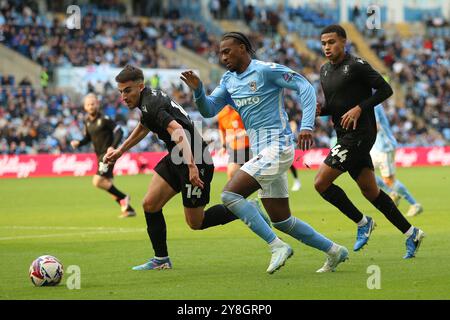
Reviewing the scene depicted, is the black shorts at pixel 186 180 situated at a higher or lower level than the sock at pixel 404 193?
higher

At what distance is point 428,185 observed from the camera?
2762 cm

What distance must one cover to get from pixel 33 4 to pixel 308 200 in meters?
25.1

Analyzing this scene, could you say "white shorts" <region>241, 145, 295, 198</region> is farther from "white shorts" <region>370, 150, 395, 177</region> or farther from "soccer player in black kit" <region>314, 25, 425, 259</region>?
"white shorts" <region>370, 150, 395, 177</region>

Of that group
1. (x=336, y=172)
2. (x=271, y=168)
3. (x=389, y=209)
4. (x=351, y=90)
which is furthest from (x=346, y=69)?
(x=271, y=168)

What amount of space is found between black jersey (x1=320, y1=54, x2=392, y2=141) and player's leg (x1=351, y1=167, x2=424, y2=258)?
0.48m

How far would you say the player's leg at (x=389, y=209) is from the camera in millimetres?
11562

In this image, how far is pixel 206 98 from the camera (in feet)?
34.8

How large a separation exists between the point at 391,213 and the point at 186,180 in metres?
2.51

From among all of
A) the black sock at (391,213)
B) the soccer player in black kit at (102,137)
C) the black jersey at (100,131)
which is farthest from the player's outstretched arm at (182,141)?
the black jersey at (100,131)

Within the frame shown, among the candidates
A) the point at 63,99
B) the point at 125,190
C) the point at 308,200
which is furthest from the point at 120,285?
the point at 63,99

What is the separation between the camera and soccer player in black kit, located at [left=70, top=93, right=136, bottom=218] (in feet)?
62.4

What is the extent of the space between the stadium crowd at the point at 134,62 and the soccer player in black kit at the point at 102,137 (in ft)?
51.2

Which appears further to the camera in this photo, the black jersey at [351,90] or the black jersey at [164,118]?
the black jersey at [351,90]

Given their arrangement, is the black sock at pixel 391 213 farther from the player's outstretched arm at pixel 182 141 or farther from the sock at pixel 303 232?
the player's outstretched arm at pixel 182 141
